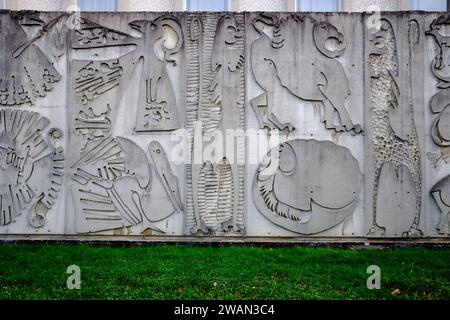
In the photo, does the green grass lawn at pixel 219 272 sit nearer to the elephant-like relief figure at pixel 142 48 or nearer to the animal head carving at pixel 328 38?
the elephant-like relief figure at pixel 142 48

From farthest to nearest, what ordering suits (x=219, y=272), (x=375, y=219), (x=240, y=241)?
(x=375, y=219) < (x=240, y=241) < (x=219, y=272)

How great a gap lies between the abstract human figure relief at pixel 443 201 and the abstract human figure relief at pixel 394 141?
221 mm

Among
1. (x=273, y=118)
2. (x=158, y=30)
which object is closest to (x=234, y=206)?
(x=273, y=118)

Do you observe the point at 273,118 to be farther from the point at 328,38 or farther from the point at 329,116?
the point at 328,38

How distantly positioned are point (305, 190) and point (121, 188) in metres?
2.40

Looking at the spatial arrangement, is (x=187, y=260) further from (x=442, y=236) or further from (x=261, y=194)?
(x=442, y=236)

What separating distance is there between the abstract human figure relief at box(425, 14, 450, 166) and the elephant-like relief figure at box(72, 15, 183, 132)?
337 centimetres

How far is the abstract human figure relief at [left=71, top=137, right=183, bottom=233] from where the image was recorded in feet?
21.6

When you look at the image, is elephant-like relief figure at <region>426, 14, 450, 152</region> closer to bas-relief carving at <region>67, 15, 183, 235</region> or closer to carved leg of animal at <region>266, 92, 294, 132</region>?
carved leg of animal at <region>266, 92, 294, 132</region>

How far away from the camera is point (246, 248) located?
238 inches

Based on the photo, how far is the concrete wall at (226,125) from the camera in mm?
6555

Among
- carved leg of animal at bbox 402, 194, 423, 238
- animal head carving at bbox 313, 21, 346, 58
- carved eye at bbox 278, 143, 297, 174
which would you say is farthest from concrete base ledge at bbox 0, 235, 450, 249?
animal head carving at bbox 313, 21, 346, 58

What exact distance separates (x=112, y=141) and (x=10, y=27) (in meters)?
2.05

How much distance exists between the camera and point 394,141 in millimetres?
6559
